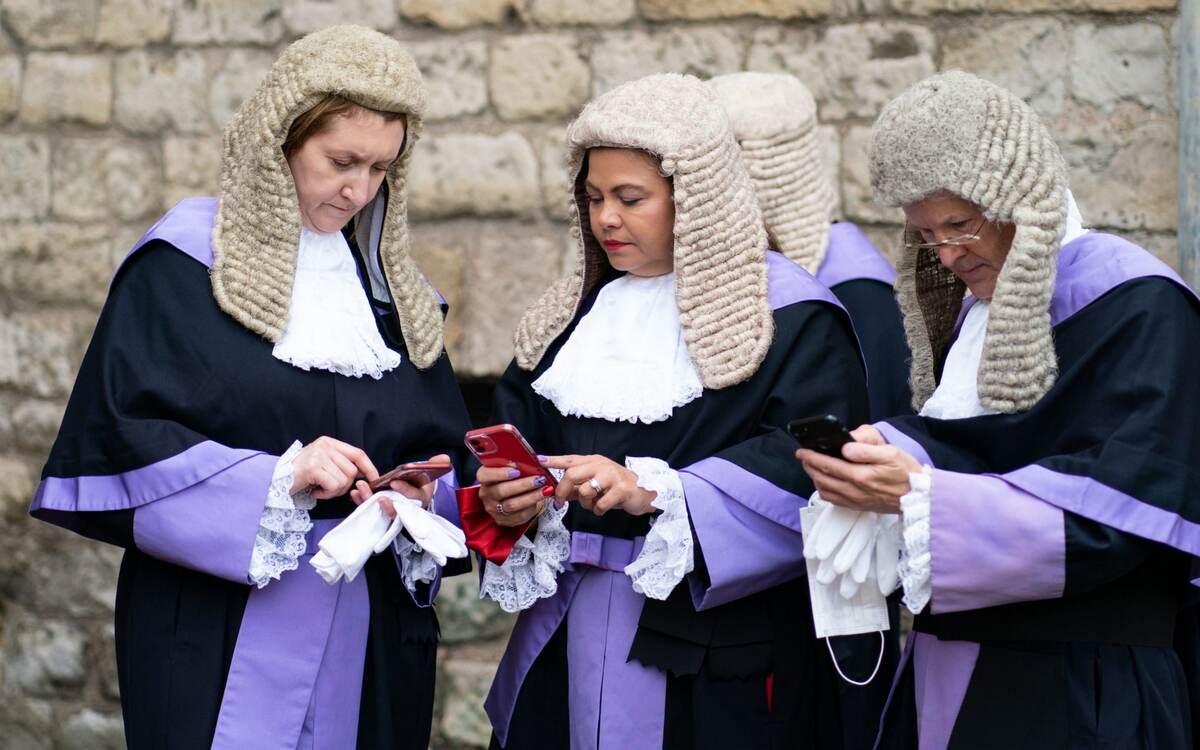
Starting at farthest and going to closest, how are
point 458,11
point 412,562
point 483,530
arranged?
point 458,11
point 412,562
point 483,530

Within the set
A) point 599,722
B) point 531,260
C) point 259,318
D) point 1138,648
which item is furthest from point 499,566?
point 531,260

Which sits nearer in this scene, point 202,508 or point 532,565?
point 202,508

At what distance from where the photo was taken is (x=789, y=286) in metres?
3.37

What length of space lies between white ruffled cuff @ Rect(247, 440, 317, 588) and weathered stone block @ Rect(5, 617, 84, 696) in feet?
8.58

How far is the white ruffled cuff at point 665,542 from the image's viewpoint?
314cm

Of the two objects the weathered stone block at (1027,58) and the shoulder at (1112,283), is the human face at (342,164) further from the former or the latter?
the weathered stone block at (1027,58)

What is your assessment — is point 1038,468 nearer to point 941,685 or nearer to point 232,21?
point 941,685

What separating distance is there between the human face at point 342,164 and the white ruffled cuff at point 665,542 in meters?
0.89

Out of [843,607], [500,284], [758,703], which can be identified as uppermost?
[500,284]

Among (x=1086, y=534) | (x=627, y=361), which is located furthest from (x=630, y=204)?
(x=1086, y=534)

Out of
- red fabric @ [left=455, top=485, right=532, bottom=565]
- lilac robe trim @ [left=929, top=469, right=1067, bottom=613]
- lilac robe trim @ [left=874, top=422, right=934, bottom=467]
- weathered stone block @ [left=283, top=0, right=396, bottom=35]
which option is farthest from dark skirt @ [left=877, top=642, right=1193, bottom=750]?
weathered stone block @ [left=283, top=0, right=396, bottom=35]

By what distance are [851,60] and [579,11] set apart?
918 millimetres

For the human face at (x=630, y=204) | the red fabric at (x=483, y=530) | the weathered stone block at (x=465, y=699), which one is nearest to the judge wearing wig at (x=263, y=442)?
the red fabric at (x=483, y=530)

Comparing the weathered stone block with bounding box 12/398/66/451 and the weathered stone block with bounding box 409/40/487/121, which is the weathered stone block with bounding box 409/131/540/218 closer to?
the weathered stone block with bounding box 409/40/487/121
